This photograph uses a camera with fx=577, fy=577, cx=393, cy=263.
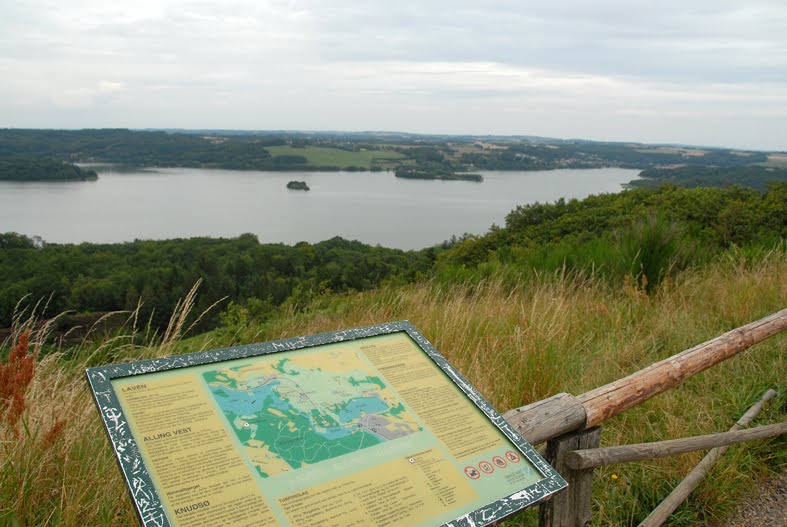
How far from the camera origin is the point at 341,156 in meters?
82.2

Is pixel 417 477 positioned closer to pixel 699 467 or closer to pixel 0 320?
pixel 699 467

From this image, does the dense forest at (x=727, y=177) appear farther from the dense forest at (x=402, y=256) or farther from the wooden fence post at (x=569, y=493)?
the wooden fence post at (x=569, y=493)

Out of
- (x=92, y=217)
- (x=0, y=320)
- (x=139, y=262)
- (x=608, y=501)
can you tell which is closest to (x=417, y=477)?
(x=608, y=501)

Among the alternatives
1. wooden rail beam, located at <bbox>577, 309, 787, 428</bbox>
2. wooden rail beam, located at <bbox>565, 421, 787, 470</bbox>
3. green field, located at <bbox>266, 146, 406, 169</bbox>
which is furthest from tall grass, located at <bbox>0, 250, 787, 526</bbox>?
green field, located at <bbox>266, 146, 406, 169</bbox>

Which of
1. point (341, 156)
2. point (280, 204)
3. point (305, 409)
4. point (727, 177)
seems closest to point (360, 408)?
point (305, 409)

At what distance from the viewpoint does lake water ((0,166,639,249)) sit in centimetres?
3934

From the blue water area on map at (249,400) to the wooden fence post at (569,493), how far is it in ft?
3.05

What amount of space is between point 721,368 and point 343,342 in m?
2.57

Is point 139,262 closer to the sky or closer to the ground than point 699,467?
closer to the ground

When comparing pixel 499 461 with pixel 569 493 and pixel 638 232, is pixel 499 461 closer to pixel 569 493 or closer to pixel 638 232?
pixel 569 493

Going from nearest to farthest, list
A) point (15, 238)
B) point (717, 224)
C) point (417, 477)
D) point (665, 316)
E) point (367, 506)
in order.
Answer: point (367, 506) < point (417, 477) < point (665, 316) < point (717, 224) < point (15, 238)

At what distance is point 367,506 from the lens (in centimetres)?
125

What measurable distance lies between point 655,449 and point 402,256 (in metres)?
16.9

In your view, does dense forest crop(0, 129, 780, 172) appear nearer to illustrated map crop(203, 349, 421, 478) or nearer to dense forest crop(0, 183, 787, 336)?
dense forest crop(0, 183, 787, 336)
